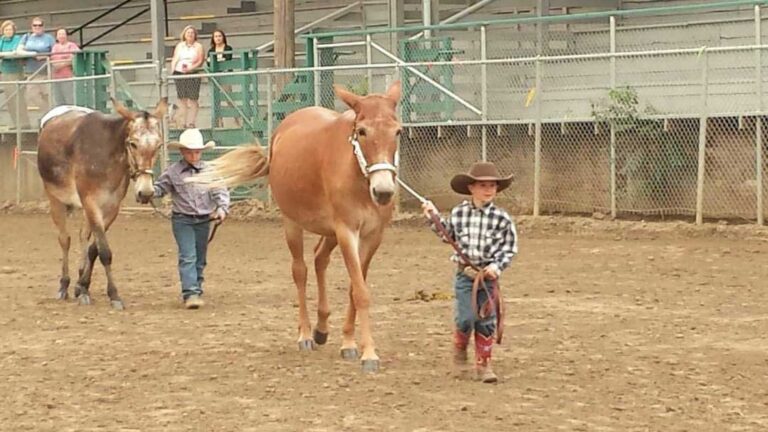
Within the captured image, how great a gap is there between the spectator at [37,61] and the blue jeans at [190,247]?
1433cm

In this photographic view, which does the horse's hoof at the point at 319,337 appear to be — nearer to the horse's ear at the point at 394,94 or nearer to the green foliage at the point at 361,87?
the horse's ear at the point at 394,94

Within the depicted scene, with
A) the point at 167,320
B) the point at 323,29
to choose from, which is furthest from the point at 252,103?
the point at 167,320

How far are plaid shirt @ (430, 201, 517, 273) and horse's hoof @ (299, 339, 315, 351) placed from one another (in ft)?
5.87

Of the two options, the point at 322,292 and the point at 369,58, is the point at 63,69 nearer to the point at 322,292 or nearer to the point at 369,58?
the point at 369,58

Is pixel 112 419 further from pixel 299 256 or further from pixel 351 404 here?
pixel 299 256

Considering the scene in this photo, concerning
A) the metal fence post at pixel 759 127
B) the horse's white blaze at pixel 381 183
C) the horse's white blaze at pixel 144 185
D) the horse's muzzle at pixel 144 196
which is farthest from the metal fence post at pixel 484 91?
the horse's white blaze at pixel 381 183

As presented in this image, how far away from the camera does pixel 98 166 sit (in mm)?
13578

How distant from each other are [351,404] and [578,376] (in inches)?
61.2

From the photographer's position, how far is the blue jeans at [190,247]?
13086 mm

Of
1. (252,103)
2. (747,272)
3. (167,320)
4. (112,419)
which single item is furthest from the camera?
(252,103)

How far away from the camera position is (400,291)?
14.1m

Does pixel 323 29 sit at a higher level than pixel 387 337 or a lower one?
higher

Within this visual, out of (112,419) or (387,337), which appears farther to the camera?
(387,337)

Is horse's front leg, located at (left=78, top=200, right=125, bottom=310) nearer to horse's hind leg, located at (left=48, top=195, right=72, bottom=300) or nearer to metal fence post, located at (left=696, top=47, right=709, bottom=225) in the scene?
horse's hind leg, located at (left=48, top=195, right=72, bottom=300)
